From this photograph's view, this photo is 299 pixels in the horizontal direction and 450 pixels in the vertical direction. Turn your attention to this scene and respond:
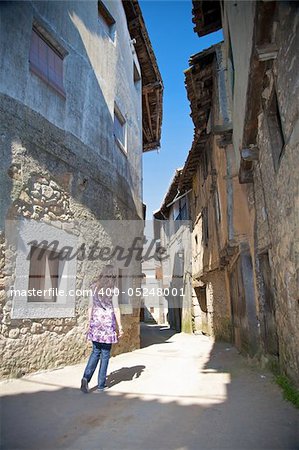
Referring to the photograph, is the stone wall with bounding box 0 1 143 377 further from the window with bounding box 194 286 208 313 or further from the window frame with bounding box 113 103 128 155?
the window with bounding box 194 286 208 313

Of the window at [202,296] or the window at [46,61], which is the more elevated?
the window at [46,61]

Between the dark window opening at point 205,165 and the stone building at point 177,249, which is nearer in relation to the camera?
the dark window opening at point 205,165

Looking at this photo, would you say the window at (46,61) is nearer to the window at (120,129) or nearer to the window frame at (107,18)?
the window at (120,129)

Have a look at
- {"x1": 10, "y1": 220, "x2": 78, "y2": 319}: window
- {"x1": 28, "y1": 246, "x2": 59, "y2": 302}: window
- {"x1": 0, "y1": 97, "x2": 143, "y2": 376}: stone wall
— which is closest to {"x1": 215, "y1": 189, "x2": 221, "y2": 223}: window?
{"x1": 0, "y1": 97, "x2": 143, "y2": 376}: stone wall

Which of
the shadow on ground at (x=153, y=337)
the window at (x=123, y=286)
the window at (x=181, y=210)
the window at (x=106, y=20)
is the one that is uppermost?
the window at (x=106, y=20)

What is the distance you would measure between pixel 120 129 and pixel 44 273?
5.28 m

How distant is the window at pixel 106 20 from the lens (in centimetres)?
868

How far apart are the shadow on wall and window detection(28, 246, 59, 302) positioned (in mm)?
1585

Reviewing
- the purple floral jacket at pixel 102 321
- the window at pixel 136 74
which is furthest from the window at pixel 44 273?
the window at pixel 136 74

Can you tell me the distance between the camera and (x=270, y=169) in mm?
4125

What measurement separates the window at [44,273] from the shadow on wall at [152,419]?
5.20 ft

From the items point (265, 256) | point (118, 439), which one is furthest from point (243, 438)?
point (265, 256)

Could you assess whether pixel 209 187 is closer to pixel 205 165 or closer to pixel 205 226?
pixel 205 165

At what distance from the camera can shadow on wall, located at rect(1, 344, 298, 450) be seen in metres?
2.46
